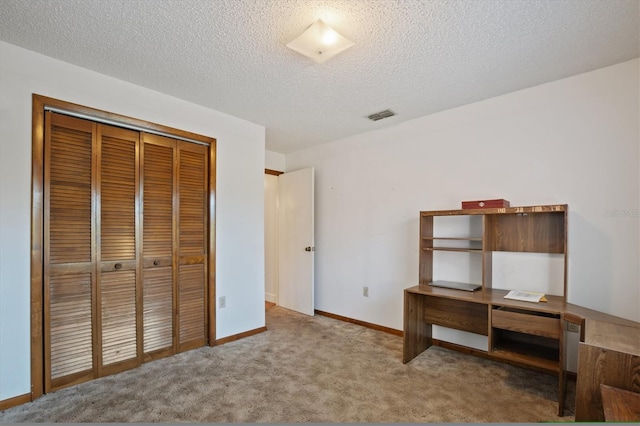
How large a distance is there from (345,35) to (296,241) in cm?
290

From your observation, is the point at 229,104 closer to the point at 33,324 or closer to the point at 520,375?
the point at 33,324

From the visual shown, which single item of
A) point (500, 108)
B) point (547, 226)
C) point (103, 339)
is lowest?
point (103, 339)

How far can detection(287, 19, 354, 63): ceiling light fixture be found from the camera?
172cm

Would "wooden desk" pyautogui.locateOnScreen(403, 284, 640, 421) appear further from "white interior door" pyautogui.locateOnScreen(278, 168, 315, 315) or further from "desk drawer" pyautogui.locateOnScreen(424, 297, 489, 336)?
"white interior door" pyautogui.locateOnScreen(278, 168, 315, 315)

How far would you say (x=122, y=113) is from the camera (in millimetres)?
2455

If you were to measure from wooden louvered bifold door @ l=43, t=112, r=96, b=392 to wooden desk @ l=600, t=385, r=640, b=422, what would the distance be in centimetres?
302

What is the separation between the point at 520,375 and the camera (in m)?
2.39

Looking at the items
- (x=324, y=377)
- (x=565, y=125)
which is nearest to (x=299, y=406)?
(x=324, y=377)

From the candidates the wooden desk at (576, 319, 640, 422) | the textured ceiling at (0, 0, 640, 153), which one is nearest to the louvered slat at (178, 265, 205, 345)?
the textured ceiling at (0, 0, 640, 153)

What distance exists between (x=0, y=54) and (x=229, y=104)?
1521 millimetres

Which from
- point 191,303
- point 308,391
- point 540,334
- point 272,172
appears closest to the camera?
point 540,334

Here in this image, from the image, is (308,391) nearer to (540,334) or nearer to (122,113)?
(540,334)

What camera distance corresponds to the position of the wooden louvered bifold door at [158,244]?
8.55ft

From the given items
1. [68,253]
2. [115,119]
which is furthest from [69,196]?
[115,119]
